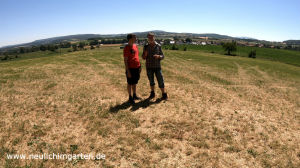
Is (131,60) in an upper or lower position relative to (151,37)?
lower

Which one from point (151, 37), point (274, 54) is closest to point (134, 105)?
point (151, 37)

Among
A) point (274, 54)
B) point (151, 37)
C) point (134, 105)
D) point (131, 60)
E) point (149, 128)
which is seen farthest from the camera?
point (274, 54)

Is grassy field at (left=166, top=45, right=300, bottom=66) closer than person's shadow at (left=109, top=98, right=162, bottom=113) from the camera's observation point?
No

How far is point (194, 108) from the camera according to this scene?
684 cm

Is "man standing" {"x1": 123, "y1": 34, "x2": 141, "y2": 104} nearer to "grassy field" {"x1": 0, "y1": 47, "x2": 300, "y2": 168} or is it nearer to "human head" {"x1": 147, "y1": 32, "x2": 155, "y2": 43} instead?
"human head" {"x1": 147, "y1": 32, "x2": 155, "y2": 43}

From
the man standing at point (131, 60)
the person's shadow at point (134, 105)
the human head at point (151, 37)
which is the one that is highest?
the human head at point (151, 37)

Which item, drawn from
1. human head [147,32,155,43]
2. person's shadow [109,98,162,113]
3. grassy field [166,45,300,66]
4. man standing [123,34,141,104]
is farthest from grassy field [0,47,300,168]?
grassy field [166,45,300,66]

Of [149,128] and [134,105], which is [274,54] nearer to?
[134,105]

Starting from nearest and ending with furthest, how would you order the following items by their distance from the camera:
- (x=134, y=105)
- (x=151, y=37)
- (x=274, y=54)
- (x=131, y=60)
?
(x=131, y=60) < (x=151, y=37) < (x=134, y=105) < (x=274, y=54)

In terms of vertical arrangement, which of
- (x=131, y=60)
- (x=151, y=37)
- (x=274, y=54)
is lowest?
(x=131, y=60)

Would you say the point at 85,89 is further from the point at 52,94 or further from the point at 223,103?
the point at 223,103

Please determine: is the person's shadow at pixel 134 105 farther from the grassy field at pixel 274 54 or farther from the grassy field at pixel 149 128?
the grassy field at pixel 274 54

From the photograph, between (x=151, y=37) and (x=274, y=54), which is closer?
(x=151, y=37)

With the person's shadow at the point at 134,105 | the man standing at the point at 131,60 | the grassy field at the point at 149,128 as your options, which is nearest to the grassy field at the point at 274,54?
the grassy field at the point at 149,128
